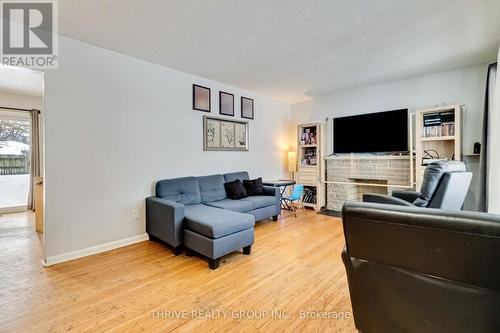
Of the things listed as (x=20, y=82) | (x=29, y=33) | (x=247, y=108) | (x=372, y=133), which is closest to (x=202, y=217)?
(x=29, y=33)

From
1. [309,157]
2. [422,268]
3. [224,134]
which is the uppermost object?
[224,134]

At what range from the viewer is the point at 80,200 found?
274cm

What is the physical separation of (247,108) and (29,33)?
128 inches

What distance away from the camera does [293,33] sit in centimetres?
256

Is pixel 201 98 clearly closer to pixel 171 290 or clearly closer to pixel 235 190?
pixel 235 190

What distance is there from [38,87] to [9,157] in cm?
177

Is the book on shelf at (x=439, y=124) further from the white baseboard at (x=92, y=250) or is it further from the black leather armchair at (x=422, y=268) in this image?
the white baseboard at (x=92, y=250)

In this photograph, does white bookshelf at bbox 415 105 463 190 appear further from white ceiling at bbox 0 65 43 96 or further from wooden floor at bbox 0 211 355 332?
white ceiling at bbox 0 65 43 96

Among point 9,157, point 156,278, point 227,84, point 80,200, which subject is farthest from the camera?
point 9,157

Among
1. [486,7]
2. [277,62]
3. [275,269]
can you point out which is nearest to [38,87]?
[277,62]

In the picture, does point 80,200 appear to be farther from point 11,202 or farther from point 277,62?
point 11,202

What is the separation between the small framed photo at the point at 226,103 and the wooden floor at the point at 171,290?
246 centimetres

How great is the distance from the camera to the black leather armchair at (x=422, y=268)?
0.93m

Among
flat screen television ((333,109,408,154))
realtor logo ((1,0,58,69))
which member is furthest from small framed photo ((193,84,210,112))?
flat screen television ((333,109,408,154))
